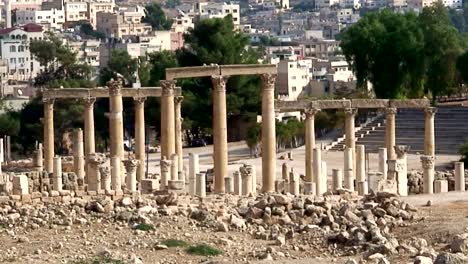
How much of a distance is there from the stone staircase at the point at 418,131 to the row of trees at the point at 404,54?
1.60 metres

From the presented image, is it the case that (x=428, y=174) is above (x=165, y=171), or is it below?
below

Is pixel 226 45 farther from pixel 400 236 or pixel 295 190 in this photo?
pixel 400 236

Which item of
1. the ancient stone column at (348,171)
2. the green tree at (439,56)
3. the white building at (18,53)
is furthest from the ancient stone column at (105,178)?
the white building at (18,53)

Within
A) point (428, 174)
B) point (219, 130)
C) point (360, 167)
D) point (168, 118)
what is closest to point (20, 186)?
point (219, 130)

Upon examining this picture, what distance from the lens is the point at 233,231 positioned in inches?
1272

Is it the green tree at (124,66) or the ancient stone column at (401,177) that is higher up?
the green tree at (124,66)

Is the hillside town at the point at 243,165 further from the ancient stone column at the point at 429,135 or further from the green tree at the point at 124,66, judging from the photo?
the green tree at the point at 124,66

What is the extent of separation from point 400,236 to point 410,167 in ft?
93.6

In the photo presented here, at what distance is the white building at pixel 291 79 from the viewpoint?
370 ft

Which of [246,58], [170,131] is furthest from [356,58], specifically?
[170,131]

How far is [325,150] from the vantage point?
6794 centimetres

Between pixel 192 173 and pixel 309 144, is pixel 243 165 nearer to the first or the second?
pixel 309 144

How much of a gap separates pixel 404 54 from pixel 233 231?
140ft

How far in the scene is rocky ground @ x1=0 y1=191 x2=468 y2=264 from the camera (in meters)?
29.5
